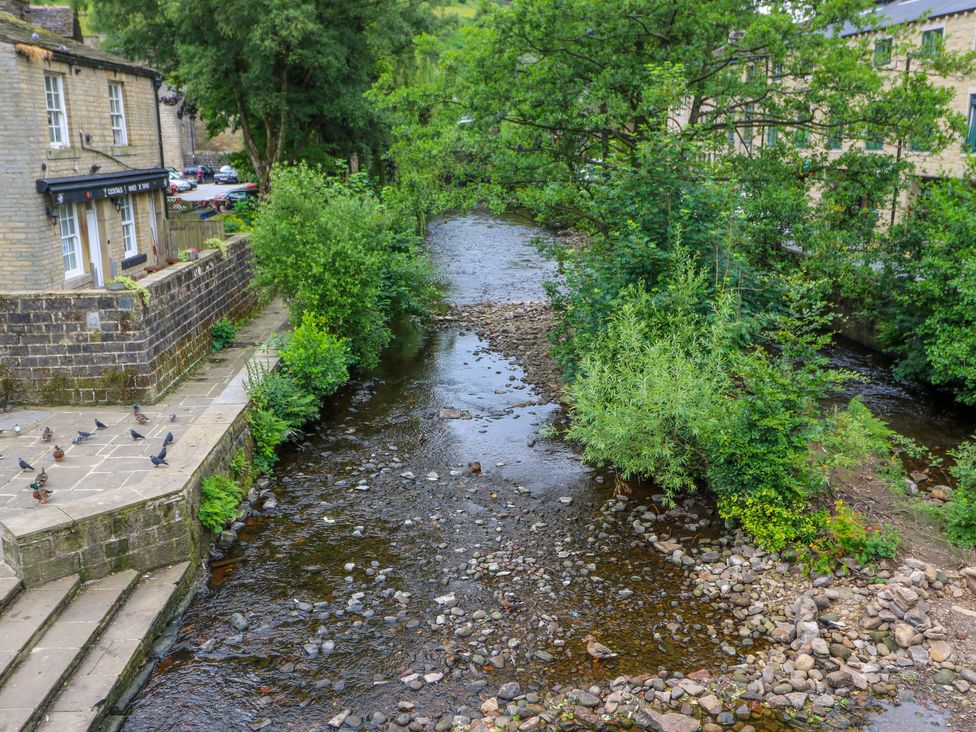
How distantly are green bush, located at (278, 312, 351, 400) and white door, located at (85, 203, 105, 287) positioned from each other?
7984 millimetres

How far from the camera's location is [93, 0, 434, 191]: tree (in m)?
22.5

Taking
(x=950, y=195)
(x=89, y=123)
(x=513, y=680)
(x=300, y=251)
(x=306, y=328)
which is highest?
(x=89, y=123)

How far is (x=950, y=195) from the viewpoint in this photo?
16047 mm

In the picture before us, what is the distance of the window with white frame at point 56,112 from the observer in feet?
59.5

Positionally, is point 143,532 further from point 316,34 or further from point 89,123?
point 316,34

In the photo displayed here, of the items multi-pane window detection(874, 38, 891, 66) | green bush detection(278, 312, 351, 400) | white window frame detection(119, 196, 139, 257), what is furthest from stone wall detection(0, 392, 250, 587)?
multi-pane window detection(874, 38, 891, 66)

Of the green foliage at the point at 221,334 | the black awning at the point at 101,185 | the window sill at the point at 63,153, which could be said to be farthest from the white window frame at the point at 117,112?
the green foliage at the point at 221,334

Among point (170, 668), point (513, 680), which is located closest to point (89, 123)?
point (170, 668)

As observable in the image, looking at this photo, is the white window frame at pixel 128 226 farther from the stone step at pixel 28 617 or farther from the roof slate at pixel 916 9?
the roof slate at pixel 916 9

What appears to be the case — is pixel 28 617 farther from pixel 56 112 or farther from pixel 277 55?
pixel 277 55

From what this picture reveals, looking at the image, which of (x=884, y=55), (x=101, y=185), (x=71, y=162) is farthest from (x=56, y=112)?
(x=884, y=55)

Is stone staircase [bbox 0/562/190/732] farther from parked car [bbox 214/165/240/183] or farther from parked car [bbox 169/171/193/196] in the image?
parked car [bbox 214/165/240/183]

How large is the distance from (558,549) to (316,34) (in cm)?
1867

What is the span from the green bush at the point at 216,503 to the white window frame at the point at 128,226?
13.7 m
